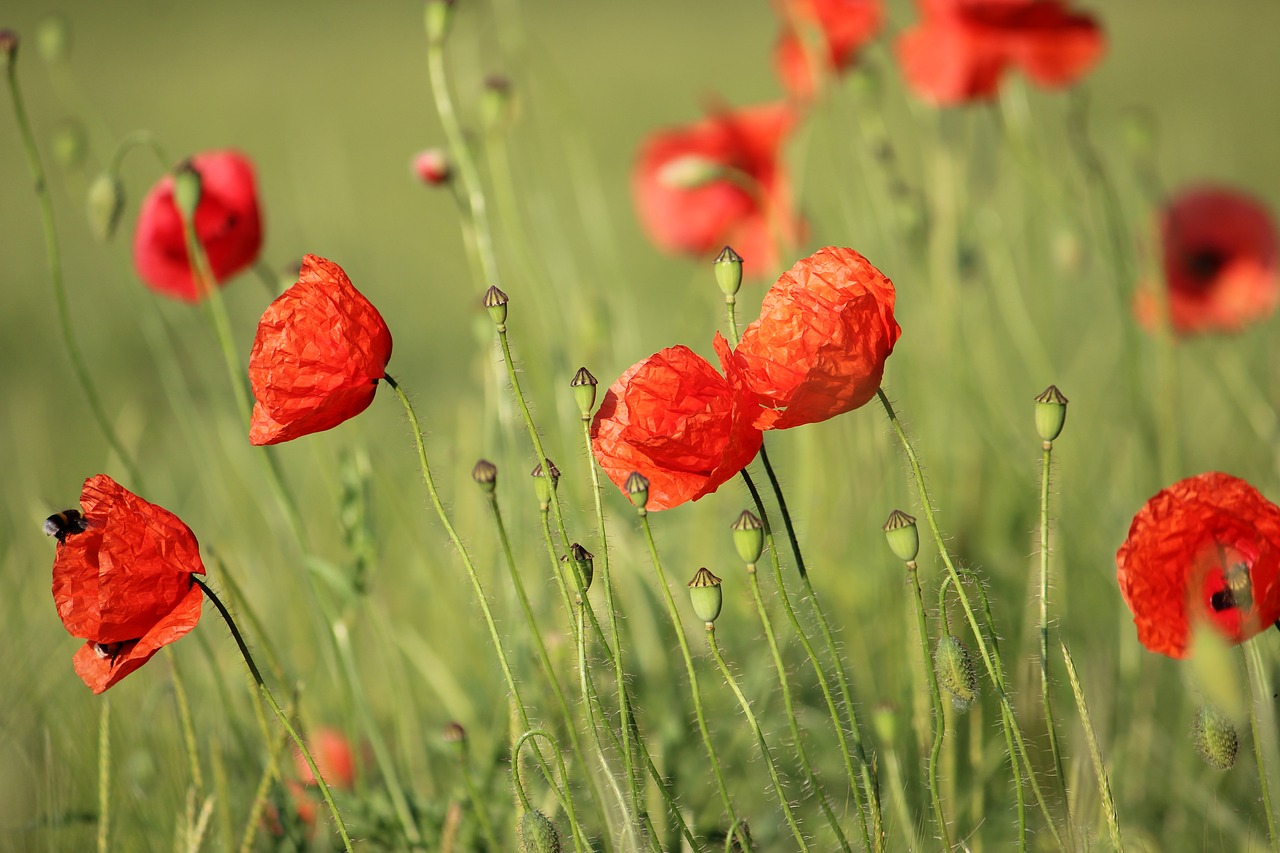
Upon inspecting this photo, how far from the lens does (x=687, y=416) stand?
49 centimetres

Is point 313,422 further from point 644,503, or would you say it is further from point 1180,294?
point 1180,294

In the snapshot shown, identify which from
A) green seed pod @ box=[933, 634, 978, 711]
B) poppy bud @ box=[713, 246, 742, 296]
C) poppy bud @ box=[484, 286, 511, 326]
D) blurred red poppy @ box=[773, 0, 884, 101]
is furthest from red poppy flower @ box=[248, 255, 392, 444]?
blurred red poppy @ box=[773, 0, 884, 101]

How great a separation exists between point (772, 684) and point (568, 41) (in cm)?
568

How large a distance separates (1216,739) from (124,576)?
482mm

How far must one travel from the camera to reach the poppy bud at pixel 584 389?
0.49 metres

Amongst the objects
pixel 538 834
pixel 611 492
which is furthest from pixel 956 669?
pixel 611 492

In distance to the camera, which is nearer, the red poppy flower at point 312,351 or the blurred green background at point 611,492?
the red poppy flower at point 312,351

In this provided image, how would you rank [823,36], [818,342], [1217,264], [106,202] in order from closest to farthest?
[818,342] < [106,202] < [823,36] < [1217,264]

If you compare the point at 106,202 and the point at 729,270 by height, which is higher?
the point at 106,202

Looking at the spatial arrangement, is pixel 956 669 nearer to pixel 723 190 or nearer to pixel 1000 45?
pixel 1000 45

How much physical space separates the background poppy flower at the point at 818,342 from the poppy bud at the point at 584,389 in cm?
6

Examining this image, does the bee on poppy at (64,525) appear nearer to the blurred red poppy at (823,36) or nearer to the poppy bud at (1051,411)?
the poppy bud at (1051,411)

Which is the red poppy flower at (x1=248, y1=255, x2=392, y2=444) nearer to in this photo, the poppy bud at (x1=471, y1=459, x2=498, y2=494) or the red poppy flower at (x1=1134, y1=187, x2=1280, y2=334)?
the poppy bud at (x1=471, y1=459, x2=498, y2=494)

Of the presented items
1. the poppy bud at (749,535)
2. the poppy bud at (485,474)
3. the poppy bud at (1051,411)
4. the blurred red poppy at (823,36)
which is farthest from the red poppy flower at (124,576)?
the blurred red poppy at (823,36)
